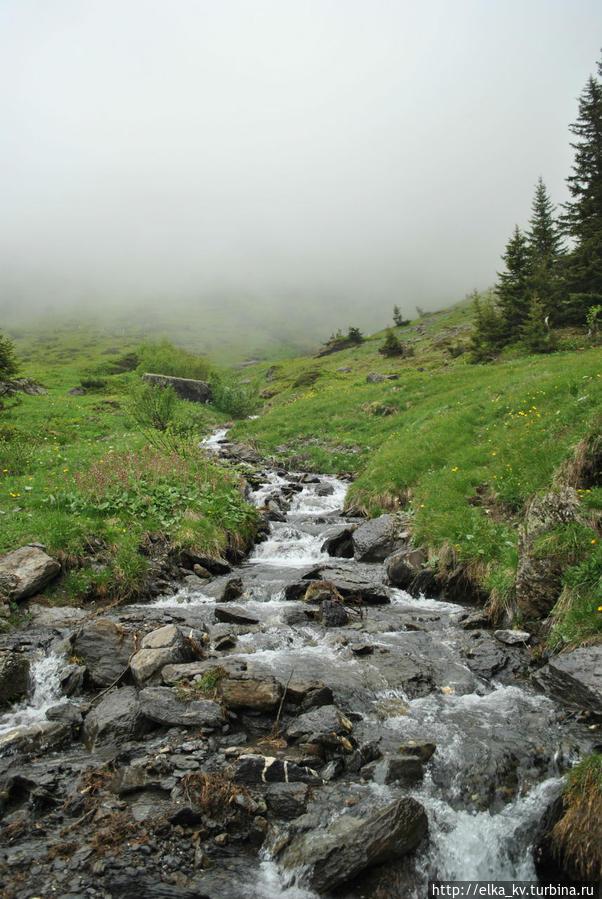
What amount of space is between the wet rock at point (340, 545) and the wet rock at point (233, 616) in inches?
218

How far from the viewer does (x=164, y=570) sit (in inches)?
533

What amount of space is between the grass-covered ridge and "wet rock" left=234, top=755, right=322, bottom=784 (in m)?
5.21

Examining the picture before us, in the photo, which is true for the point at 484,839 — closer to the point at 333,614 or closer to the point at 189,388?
the point at 333,614

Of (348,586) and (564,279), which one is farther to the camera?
(564,279)

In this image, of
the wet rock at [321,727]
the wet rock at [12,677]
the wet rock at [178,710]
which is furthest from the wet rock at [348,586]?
the wet rock at [12,677]

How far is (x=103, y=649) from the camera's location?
8.99m

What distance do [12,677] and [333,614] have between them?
6.49m

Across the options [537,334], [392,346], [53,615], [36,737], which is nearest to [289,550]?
[53,615]

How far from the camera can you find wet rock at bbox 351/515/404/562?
15203 mm

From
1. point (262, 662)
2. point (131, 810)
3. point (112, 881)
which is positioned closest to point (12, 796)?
point (131, 810)

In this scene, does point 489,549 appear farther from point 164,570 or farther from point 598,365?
point 598,365

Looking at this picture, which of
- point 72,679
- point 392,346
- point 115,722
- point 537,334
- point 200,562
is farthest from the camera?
point 392,346

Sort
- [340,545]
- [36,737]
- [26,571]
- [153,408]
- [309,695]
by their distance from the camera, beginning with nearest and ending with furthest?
[36,737], [309,695], [26,571], [340,545], [153,408]

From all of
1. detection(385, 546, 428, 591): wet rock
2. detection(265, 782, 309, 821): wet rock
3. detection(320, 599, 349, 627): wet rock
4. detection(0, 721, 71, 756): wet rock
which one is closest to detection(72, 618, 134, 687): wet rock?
detection(0, 721, 71, 756): wet rock
